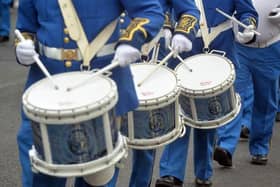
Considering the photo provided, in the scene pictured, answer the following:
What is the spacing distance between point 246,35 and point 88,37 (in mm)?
1560

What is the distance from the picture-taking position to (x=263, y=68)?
467 centimetres

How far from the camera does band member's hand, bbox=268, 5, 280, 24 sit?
15.0ft

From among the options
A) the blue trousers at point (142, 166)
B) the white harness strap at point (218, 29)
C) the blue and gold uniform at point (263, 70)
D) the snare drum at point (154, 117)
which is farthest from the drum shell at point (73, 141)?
the blue and gold uniform at point (263, 70)

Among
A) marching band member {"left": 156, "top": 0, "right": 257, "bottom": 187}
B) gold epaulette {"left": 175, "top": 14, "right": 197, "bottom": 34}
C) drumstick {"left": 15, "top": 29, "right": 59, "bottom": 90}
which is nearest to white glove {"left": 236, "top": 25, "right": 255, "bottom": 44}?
marching band member {"left": 156, "top": 0, "right": 257, "bottom": 187}

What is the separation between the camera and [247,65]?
4727mm

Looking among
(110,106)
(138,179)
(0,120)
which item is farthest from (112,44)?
(0,120)

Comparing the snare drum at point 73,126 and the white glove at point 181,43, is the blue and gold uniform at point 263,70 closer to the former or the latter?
the white glove at point 181,43

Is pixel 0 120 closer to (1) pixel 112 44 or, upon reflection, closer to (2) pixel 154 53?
(2) pixel 154 53

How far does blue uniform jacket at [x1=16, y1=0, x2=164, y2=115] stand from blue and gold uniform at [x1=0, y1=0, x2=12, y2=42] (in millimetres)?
6083

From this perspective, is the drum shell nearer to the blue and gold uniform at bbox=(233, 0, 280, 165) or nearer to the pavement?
the pavement

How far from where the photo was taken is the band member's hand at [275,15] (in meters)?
4.56

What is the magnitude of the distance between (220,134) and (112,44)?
2.08 metres

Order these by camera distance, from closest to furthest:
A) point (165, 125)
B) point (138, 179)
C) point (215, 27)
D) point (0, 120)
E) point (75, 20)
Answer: point (75, 20), point (165, 125), point (138, 179), point (215, 27), point (0, 120)

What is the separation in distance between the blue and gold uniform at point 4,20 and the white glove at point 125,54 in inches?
251
